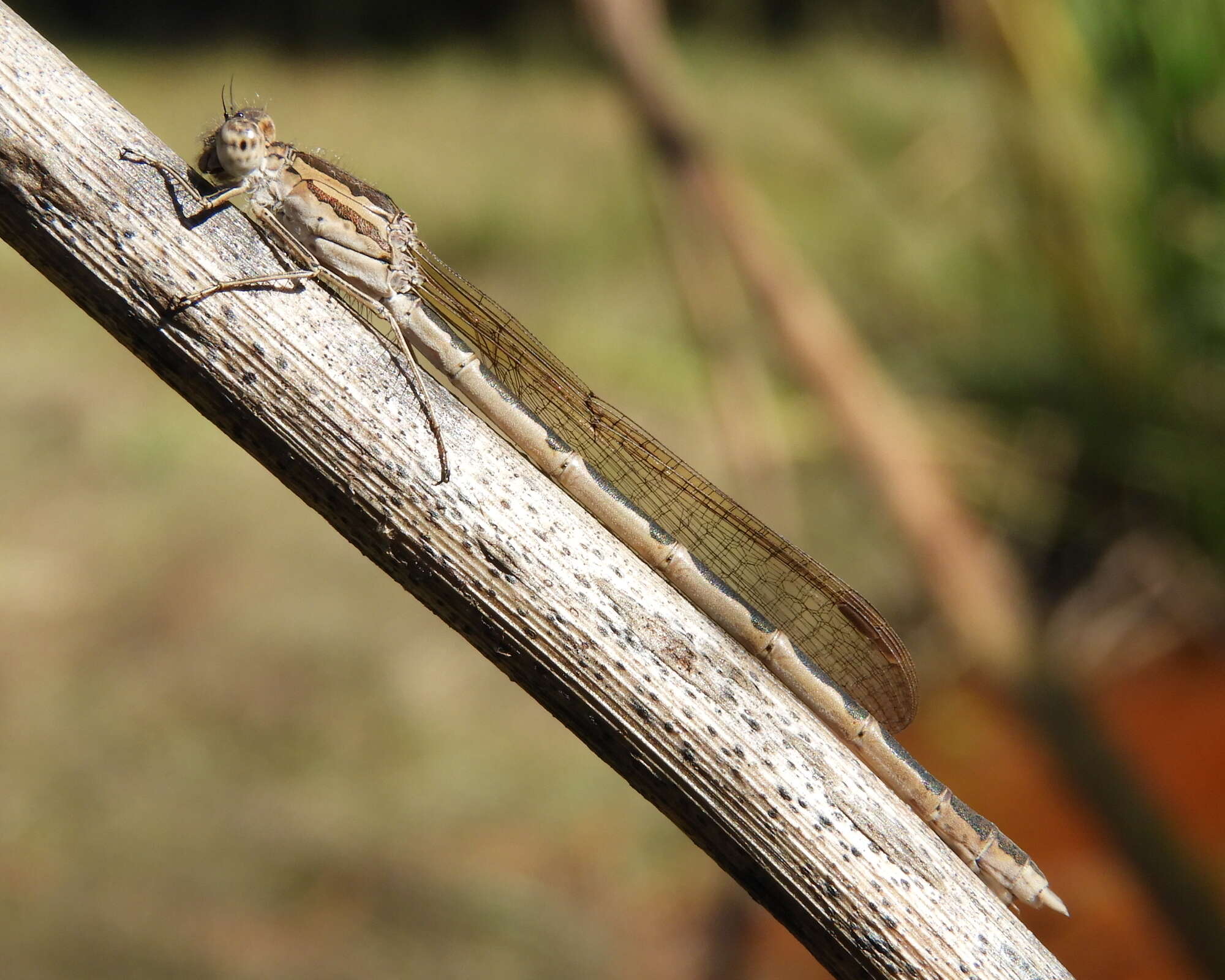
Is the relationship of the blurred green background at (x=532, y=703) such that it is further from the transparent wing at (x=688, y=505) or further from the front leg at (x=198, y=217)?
the front leg at (x=198, y=217)

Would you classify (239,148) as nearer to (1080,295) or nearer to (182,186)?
(182,186)

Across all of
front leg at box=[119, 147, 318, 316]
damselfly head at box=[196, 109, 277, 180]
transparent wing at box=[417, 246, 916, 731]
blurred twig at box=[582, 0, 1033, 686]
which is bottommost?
front leg at box=[119, 147, 318, 316]

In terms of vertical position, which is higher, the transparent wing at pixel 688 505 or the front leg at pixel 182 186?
the transparent wing at pixel 688 505

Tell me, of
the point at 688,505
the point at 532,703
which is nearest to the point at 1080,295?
the point at 688,505

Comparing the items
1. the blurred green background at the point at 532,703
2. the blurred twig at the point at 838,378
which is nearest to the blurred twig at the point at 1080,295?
the blurred green background at the point at 532,703

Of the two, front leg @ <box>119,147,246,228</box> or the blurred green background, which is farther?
the blurred green background

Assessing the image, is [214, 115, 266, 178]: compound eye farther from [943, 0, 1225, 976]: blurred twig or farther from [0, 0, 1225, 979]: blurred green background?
[943, 0, 1225, 976]: blurred twig

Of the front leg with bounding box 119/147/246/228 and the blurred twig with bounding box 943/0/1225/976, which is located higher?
the blurred twig with bounding box 943/0/1225/976

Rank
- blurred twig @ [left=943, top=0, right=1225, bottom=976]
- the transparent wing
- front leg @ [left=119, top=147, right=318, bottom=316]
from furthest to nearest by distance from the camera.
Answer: blurred twig @ [left=943, top=0, right=1225, bottom=976] < the transparent wing < front leg @ [left=119, top=147, right=318, bottom=316]

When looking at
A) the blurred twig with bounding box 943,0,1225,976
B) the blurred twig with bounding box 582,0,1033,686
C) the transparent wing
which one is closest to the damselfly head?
the transparent wing
